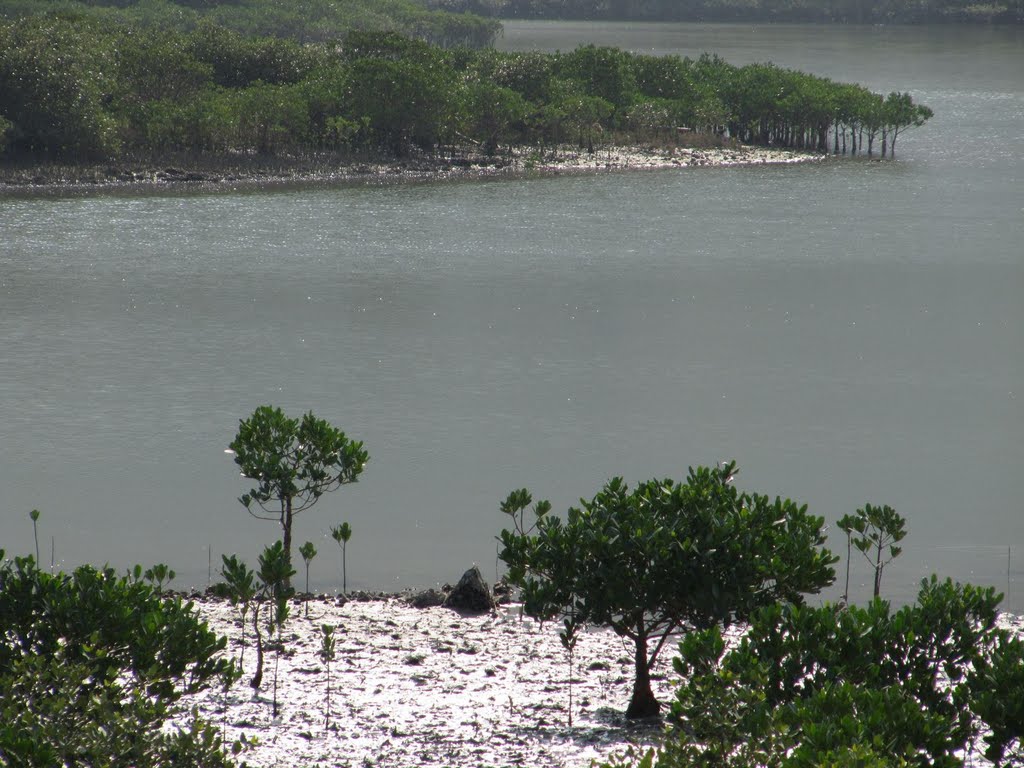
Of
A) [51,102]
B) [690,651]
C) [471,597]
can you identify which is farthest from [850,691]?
[51,102]

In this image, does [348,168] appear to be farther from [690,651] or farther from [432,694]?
[690,651]

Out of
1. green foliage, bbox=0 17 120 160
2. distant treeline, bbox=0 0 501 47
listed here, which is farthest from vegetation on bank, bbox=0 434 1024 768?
distant treeline, bbox=0 0 501 47

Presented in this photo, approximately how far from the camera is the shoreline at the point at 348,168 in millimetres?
59781

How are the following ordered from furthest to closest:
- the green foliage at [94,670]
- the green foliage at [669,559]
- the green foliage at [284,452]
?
the green foliage at [284,452] → the green foliage at [669,559] → the green foliage at [94,670]

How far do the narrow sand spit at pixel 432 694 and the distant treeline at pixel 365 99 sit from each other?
48.8 m

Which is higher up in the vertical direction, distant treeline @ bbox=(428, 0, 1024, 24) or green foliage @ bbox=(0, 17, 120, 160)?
distant treeline @ bbox=(428, 0, 1024, 24)

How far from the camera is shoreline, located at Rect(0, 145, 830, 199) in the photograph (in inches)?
2354

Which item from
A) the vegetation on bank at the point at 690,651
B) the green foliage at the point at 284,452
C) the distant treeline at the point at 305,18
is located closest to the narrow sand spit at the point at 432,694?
the vegetation on bank at the point at 690,651

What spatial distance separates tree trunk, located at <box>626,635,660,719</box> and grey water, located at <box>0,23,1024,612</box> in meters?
6.41

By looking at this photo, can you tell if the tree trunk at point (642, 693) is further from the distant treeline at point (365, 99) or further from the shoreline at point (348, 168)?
the distant treeline at point (365, 99)

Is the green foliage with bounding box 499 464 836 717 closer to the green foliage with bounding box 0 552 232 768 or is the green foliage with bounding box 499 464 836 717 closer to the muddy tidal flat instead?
the muddy tidal flat

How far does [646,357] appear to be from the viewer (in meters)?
33.2

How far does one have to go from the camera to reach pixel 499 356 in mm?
33250

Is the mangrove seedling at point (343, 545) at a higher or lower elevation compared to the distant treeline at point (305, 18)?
lower
